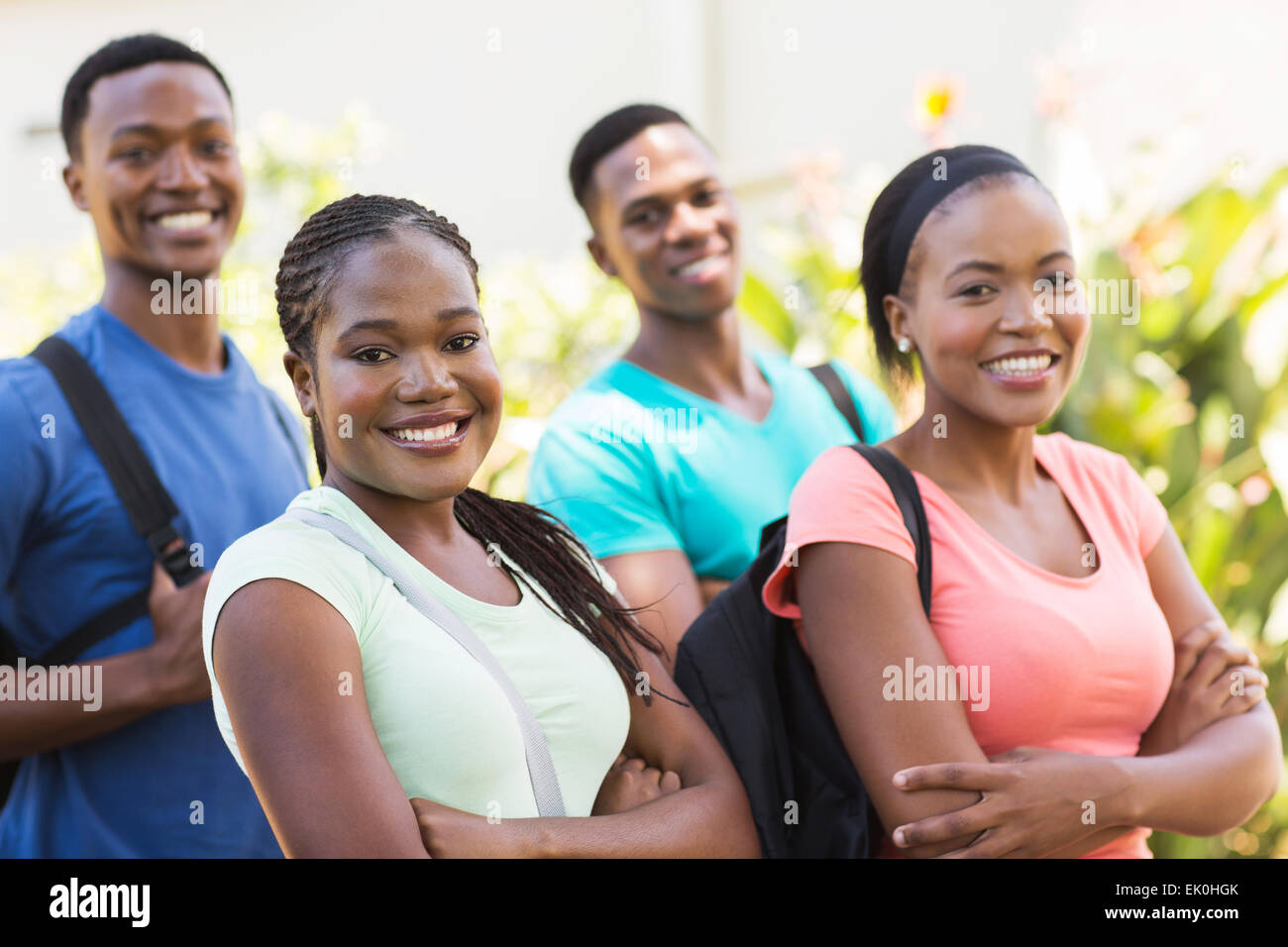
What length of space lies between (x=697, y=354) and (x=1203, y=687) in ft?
4.17

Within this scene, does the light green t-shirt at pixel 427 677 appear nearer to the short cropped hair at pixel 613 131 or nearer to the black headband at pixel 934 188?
the black headband at pixel 934 188

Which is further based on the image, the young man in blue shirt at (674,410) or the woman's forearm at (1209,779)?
the young man in blue shirt at (674,410)

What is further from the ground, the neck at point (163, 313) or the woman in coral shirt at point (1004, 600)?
the neck at point (163, 313)

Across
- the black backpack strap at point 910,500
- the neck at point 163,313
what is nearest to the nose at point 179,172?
the neck at point 163,313

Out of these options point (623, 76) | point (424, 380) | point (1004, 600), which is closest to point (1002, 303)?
point (1004, 600)

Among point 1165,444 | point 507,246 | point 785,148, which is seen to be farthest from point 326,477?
point 507,246

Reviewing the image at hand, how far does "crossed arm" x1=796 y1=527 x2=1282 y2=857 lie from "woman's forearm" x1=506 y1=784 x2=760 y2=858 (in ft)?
0.73

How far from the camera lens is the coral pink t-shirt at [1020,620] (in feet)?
6.78

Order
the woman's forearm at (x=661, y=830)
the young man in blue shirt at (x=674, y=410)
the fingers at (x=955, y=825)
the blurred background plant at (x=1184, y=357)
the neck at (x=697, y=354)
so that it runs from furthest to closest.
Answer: the blurred background plant at (x=1184, y=357) → the neck at (x=697, y=354) → the young man in blue shirt at (x=674, y=410) → the fingers at (x=955, y=825) → the woman's forearm at (x=661, y=830)

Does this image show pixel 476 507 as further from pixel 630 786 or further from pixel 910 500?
pixel 910 500

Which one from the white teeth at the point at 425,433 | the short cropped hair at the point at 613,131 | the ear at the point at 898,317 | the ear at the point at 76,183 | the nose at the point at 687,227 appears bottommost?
the white teeth at the point at 425,433

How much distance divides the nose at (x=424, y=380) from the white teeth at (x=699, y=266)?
1.20m

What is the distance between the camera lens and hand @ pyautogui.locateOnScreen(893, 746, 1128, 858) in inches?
76.9
